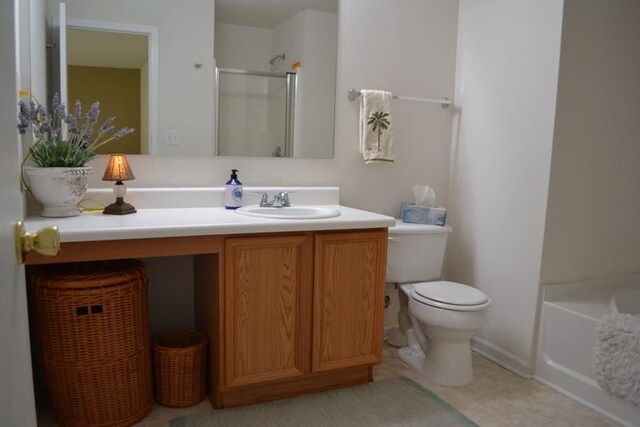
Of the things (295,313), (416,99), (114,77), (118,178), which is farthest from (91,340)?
(416,99)

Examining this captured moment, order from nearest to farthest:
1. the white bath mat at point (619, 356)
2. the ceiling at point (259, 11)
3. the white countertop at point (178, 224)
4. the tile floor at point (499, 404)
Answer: the white countertop at point (178, 224) → the white bath mat at point (619, 356) → the tile floor at point (499, 404) → the ceiling at point (259, 11)

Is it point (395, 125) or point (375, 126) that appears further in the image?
point (395, 125)

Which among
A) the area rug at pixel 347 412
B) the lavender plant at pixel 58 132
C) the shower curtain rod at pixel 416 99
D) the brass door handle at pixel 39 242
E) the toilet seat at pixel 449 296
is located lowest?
the area rug at pixel 347 412

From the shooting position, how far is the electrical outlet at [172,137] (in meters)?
2.23

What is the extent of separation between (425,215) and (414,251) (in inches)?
8.9

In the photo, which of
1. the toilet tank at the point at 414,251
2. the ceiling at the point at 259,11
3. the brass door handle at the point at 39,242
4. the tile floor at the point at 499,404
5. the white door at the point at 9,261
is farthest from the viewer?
the toilet tank at the point at 414,251

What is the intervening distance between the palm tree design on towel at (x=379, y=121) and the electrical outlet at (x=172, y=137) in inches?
38.3

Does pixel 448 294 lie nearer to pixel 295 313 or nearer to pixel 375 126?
pixel 295 313

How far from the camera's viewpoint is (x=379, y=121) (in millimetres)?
2582

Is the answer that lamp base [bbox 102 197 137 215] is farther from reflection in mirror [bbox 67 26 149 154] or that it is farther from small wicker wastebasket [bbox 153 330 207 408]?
small wicker wastebasket [bbox 153 330 207 408]

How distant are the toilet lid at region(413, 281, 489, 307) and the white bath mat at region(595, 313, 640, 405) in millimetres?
490

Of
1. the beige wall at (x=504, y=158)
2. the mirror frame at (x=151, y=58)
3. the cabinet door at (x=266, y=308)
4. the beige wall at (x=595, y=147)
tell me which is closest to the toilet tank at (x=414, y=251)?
the beige wall at (x=504, y=158)

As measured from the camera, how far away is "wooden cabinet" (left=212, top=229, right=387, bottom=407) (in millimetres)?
1902

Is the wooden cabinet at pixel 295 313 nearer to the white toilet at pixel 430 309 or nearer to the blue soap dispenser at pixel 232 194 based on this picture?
the white toilet at pixel 430 309
